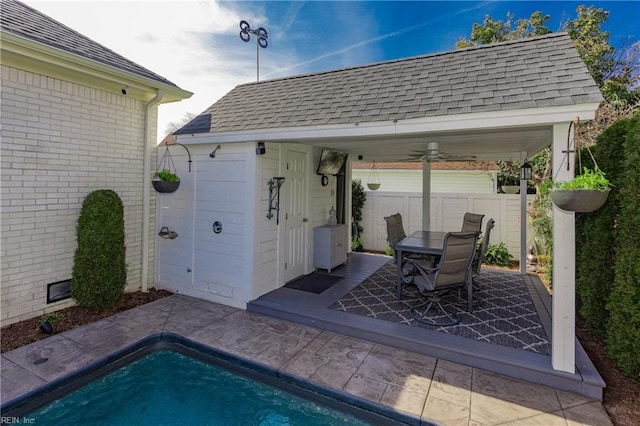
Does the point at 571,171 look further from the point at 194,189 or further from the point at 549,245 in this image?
the point at 194,189

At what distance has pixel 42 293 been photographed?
4422 mm

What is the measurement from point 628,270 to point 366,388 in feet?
8.73

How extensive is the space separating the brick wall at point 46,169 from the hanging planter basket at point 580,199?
19.1ft

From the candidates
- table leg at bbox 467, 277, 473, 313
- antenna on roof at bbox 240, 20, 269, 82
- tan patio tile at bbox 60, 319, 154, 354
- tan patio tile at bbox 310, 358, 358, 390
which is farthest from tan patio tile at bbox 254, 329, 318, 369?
antenna on roof at bbox 240, 20, 269, 82

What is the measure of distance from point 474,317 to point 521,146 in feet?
10.7

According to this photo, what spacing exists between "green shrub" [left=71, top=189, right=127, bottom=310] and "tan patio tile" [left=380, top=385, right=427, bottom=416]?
4.02 metres

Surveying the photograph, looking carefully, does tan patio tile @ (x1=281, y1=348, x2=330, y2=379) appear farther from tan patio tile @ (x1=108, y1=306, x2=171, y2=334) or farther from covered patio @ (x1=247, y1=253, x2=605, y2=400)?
tan patio tile @ (x1=108, y1=306, x2=171, y2=334)

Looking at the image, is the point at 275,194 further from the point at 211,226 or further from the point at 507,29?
the point at 507,29

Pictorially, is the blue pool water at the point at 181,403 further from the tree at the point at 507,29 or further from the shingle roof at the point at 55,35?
the tree at the point at 507,29

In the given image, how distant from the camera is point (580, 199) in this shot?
2.65 meters

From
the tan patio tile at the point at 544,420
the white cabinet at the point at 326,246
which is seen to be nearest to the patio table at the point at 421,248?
the white cabinet at the point at 326,246

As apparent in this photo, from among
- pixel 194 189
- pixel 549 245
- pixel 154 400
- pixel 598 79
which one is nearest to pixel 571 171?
pixel 549 245

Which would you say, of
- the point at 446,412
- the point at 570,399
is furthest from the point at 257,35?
the point at 570,399

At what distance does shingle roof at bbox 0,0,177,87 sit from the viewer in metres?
3.98
